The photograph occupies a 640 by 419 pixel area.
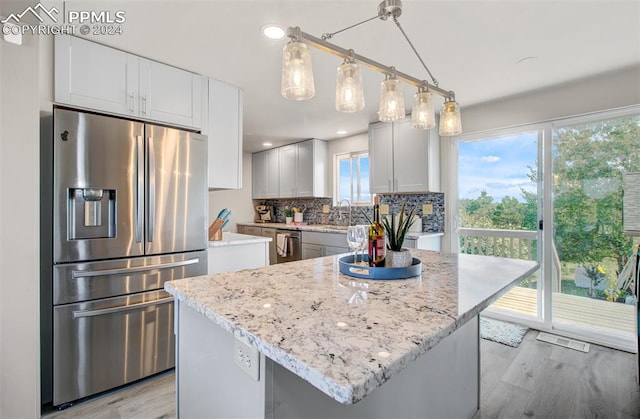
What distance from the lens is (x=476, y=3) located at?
5.40 ft

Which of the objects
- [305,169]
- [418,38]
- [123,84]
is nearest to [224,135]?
[123,84]

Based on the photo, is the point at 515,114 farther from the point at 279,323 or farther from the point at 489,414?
the point at 279,323

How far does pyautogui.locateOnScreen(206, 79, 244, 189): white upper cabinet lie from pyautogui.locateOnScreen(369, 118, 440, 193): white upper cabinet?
1844mm

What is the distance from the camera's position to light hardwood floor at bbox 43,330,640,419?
1.78 meters

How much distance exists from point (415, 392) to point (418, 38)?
2.00m

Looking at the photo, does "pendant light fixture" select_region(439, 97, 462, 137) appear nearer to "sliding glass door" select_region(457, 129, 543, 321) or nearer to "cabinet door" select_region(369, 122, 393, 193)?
"sliding glass door" select_region(457, 129, 543, 321)

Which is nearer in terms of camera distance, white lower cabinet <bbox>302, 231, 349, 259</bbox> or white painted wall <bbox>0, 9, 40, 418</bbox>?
white painted wall <bbox>0, 9, 40, 418</bbox>

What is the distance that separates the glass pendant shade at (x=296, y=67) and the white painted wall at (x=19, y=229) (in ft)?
4.87

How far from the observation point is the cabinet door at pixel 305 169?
189 inches

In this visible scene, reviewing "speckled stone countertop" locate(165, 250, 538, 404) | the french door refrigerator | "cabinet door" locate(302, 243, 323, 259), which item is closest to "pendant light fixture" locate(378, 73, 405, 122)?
"speckled stone countertop" locate(165, 250, 538, 404)

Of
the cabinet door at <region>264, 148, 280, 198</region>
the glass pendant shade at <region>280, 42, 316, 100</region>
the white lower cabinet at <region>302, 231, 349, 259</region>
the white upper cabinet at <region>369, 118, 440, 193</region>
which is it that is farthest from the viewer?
the cabinet door at <region>264, 148, 280, 198</region>

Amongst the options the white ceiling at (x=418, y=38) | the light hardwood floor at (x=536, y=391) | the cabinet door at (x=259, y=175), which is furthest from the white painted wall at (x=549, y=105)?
the cabinet door at (x=259, y=175)

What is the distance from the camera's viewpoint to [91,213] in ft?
6.16

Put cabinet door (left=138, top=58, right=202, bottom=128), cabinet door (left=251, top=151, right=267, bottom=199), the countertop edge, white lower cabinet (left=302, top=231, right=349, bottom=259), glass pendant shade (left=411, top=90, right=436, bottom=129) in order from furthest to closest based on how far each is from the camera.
Answer: cabinet door (left=251, top=151, right=267, bottom=199), white lower cabinet (left=302, top=231, right=349, bottom=259), cabinet door (left=138, top=58, right=202, bottom=128), glass pendant shade (left=411, top=90, right=436, bottom=129), the countertop edge
